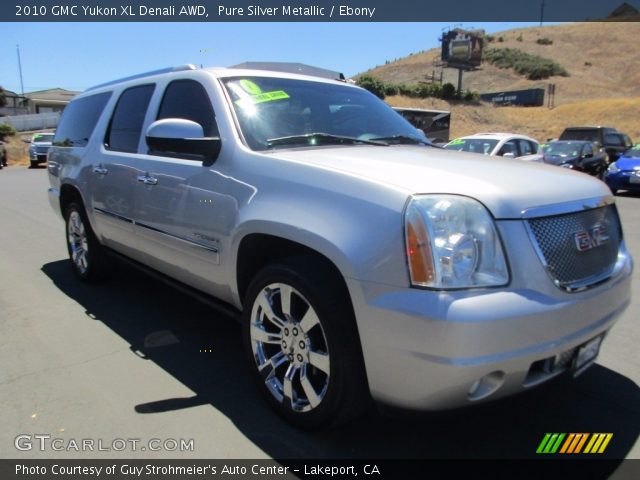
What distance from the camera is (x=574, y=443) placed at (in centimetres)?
260

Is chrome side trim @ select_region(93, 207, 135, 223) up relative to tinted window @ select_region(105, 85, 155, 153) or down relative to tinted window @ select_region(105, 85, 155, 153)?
down

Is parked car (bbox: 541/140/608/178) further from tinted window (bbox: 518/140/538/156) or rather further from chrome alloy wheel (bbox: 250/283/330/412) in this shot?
chrome alloy wheel (bbox: 250/283/330/412)

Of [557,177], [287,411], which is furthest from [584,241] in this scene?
[287,411]

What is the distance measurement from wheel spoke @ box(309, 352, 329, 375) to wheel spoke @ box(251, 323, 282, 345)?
28cm

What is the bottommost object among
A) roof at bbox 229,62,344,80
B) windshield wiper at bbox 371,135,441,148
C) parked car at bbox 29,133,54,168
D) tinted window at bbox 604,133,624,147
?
parked car at bbox 29,133,54,168

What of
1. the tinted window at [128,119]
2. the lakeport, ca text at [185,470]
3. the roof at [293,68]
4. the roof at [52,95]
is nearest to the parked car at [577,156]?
the roof at [293,68]

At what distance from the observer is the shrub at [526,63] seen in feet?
245

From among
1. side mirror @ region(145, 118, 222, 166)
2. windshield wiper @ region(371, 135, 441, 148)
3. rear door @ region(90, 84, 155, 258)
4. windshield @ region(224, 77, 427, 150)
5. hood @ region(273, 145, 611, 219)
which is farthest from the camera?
rear door @ region(90, 84, 155, 258)

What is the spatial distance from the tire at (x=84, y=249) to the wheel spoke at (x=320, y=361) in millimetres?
3199

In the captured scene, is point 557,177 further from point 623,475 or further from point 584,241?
point 623,475

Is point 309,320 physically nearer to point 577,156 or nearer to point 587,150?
point 577,156

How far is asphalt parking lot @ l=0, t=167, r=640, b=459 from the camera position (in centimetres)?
260

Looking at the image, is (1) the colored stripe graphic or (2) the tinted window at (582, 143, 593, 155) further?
(2) the tinted window at (582, 143, 593, 155)

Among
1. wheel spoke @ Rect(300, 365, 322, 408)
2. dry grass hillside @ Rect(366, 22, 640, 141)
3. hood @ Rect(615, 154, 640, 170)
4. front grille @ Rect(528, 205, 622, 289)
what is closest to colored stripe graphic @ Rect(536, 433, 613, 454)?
front grille @ Rect(528, 205, 622, 289)
